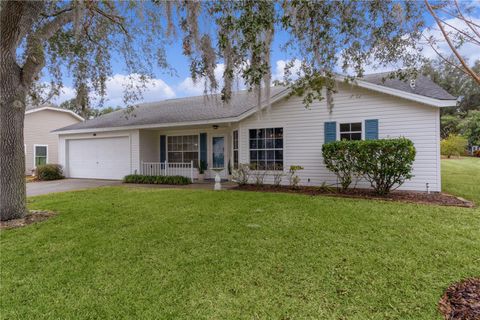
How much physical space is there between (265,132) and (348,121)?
9.70 feet

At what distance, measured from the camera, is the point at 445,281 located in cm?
296

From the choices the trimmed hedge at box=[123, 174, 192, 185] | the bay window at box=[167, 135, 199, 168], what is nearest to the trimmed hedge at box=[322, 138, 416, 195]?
the trimmed hedge at box=[123, 174, 192, 185]

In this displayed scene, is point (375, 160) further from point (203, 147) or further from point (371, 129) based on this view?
point (203, 147)

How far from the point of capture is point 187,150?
510 inches

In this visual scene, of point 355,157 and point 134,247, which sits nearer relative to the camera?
point 134,247

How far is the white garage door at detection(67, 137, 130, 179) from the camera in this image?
43.1 ft

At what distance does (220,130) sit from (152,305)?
9889 millimetres

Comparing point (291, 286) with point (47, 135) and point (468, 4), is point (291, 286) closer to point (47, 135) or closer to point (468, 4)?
point (468, 4)

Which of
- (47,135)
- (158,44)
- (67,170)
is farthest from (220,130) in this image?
(47,135)

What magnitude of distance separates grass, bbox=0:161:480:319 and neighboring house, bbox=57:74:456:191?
9.01 feet

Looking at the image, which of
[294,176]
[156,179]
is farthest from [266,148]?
[156,179]

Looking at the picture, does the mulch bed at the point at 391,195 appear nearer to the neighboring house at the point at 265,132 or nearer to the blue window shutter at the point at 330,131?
the neighboring house at the point at 265,132

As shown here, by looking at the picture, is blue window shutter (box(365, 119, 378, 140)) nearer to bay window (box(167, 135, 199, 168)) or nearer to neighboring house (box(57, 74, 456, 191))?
neighboring house (box(57, 74, 456, 191))

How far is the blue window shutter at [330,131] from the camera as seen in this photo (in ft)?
29.4
